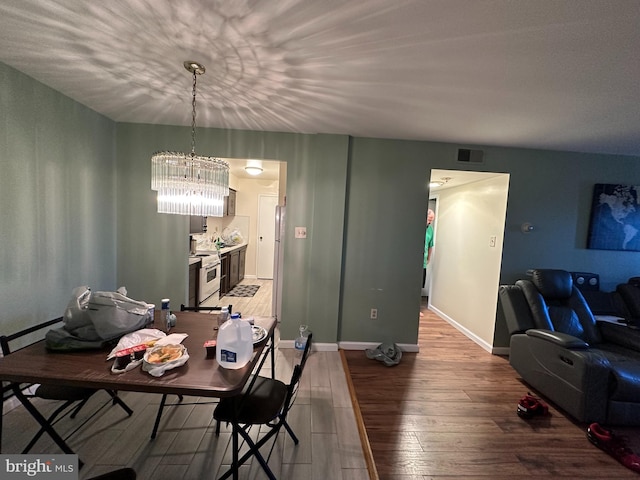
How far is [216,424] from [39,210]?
207 cm

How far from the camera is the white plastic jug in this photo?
4.03ft

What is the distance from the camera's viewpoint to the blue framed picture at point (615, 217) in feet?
9.50

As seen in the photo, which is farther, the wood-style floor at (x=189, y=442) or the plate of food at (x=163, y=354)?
the wood-style floor at (x=189, y=442)

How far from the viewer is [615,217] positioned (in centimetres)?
292

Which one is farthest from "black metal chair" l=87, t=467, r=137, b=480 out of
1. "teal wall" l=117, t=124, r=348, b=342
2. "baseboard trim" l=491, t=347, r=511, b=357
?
"baseboard trim" l=491, t=347, r=511, b=357

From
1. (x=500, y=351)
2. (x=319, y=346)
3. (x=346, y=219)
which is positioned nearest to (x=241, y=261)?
(x=319, y=346)

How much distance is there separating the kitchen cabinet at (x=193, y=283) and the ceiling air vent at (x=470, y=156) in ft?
11.5

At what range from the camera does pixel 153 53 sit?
59.1 inches

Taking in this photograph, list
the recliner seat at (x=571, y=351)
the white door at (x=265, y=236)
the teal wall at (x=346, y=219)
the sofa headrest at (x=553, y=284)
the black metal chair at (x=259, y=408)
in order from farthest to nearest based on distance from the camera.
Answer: the white door at (x=265, y=236) < the teal wall at (x=346, y=219) < the sofa headrest at (x=553, y=284) < the recliner seat at (x=571, y=351) < the black metal chair at (x=259, y=408)

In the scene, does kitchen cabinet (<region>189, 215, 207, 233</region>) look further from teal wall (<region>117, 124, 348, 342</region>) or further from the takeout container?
the takeout container

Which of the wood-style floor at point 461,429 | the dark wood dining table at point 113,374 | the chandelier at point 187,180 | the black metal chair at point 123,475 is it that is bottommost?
the wood-style floor at point 461,429

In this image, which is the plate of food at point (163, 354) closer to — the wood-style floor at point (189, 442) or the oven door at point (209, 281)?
the wood-style floor at point (189, 442)

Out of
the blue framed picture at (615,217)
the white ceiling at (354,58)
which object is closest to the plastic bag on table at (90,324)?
the white ceiling at (354,58)

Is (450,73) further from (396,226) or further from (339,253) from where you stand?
(339,253)
